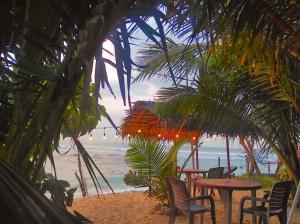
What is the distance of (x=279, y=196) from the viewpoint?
4434mm

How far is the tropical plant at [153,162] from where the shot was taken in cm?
621

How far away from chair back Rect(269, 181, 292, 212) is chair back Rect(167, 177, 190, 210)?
1021mm

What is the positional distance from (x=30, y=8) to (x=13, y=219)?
62 centimetres

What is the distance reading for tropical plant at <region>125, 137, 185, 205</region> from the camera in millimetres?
6207

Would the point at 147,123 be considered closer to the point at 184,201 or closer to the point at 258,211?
the point at 184,201

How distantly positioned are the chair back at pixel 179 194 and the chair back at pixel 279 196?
3.35 feet

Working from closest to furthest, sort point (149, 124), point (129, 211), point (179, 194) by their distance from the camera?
point (179, 194)
point (129, 211)
point (149, 124)

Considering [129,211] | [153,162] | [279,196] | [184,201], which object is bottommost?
[129,211]

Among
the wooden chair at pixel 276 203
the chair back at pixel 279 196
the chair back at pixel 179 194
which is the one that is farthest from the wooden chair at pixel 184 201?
the chair back at pixel 279 196

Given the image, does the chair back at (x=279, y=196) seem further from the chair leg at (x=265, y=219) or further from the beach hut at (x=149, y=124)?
the beach hut at (x=149, y=124)

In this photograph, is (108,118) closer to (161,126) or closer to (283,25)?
(283,25)

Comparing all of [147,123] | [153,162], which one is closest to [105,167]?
[147,123]

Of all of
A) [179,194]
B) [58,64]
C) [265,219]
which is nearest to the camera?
[58,64]

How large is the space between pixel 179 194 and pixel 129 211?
249cm
